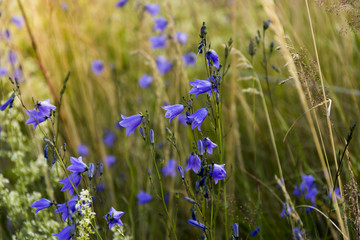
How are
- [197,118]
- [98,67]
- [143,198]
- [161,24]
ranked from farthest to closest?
[98,67]
[161,24]
[143,198]
[197,118]

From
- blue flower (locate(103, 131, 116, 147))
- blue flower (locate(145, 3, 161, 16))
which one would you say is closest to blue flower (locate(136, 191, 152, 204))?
blue flower (locate(103, 131, 116, 147))

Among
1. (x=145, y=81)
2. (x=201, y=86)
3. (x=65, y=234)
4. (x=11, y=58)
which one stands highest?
(x=145, y=81)

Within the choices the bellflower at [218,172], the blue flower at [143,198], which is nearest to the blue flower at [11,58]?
the blue flower at [143,198]

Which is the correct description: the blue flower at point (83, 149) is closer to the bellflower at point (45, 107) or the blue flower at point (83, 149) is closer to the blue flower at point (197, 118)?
the bellflower at point (45, 107)

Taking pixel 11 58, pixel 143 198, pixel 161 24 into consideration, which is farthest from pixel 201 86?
pixel 161 24

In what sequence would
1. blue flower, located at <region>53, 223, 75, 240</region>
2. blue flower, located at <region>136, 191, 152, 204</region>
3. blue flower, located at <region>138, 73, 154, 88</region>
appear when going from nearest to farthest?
blue flower, located at <region>53, 223, 75, 240</region>
blue flower, located at <region>136, 191, 152, 204</region>
blue flower, located at <region>138, 73, 154, 88</region>

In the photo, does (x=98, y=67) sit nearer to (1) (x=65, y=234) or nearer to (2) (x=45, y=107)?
(2) (x=45, y=107)

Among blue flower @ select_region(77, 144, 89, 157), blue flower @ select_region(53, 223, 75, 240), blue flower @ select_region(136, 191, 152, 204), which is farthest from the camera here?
blue flower @ select_region(77, 144, 89, 157)

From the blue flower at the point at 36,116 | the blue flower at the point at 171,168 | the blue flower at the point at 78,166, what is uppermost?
the blue flower at the point at 171,168

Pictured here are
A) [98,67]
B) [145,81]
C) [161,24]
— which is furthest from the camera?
[98,67]

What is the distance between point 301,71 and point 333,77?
6.18ft

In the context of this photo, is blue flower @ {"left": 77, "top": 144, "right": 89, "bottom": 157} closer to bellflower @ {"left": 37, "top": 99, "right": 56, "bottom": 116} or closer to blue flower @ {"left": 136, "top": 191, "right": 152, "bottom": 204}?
blue flower @ {"left": 136, "top": 191, "right": 152, "bottom": 204}

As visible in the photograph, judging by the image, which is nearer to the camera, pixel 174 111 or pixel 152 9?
pixel 174 111

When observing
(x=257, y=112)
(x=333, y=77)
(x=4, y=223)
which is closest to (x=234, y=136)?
(x=257, y=112)
